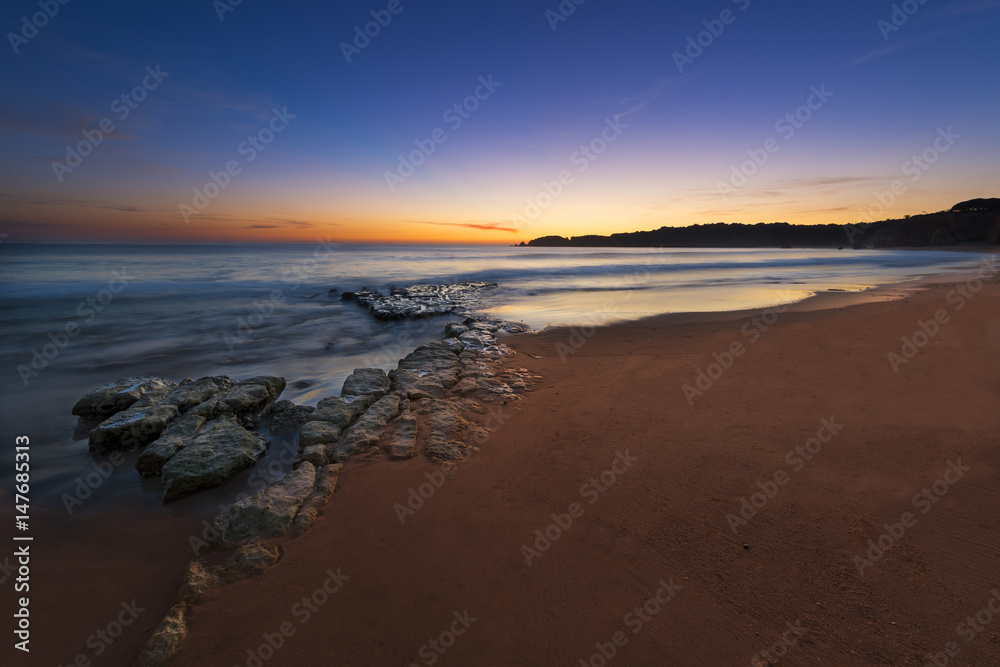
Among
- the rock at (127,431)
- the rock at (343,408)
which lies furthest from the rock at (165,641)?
the rock at (127,431)

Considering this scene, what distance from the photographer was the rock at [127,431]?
4336mm

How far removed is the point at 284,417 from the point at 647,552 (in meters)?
4.49

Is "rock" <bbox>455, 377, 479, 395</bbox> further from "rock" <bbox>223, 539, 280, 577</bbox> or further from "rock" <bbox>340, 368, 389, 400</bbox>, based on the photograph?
"rock" <bbox>223, 539, 280, 577</bbox>

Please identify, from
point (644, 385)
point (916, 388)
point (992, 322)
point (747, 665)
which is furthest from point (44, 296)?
point (992, 322)

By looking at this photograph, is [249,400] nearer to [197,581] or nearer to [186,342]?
[197,581]

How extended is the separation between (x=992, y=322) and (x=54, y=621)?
1304 cm

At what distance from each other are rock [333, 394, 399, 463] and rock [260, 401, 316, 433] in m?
0.89

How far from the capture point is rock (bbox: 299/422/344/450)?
4039mm

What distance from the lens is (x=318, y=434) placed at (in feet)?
13.5

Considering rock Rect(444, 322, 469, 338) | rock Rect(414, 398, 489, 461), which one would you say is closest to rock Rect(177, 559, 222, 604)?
rock Rect(414, 398, 489, 461)

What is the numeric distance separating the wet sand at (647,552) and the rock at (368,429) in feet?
0.90

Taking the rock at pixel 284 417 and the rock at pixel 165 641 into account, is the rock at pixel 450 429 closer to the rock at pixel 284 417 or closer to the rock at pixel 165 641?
the rock at pixel 284 417

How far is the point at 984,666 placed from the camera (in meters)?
1.74

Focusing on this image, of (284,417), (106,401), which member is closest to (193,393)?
(106,401)
